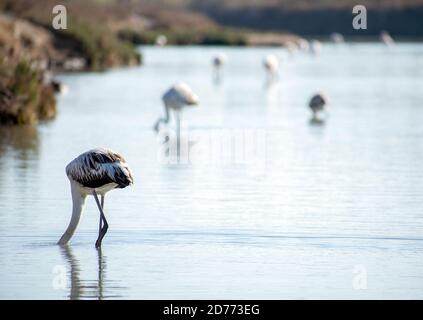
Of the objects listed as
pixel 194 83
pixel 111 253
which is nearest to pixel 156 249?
pixel 111 253

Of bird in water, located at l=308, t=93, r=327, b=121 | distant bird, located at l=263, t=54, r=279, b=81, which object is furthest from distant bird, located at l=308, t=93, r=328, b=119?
distant bird, located at l=263, t=54, r=279, b=81

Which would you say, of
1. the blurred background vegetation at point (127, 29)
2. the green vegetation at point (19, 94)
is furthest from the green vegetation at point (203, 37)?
the green vegetation at point (19, 94)

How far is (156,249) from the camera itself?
36.0ft

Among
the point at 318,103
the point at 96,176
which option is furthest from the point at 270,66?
the point at 96,176

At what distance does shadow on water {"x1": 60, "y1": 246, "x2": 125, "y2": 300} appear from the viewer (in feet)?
30.2

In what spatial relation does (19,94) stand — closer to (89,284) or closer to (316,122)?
(316,122)

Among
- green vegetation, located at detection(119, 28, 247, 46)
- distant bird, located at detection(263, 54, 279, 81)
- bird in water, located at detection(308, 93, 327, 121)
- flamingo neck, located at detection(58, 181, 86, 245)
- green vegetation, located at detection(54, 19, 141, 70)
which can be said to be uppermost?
green vegetation, located at detection(119, 28, 247, 46)

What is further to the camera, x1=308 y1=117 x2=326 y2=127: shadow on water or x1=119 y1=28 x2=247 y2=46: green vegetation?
x1=119 y1=28 x2=247 y2=46: green vegetation

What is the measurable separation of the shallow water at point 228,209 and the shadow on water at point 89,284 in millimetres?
17

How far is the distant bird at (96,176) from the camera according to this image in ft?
34.3

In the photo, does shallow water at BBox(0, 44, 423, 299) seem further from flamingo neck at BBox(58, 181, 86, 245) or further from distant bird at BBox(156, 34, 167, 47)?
distant bird at BBox(156, 34, 167, 47)

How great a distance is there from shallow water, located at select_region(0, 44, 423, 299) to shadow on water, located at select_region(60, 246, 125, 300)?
0.06 ft

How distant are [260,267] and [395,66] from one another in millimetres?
40038
